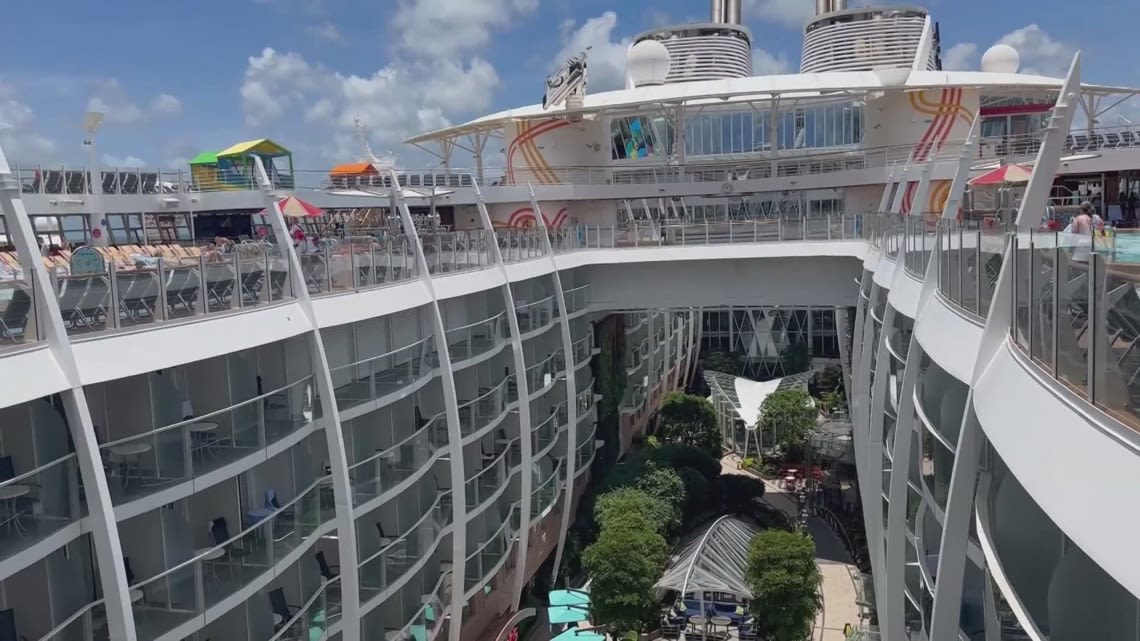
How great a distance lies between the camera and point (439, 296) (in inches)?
707

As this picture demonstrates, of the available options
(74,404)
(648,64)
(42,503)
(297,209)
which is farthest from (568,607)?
(648,64)

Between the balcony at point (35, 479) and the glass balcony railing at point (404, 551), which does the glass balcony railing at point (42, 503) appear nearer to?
the balcony at point (35, 479)

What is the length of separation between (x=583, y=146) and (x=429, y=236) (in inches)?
801

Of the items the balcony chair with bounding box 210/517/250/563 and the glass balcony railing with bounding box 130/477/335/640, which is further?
the balcony chair with bounding box 210/517/250/563

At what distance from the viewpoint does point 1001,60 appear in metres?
39.5

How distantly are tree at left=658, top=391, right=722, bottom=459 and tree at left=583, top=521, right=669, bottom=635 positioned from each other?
13886 mm

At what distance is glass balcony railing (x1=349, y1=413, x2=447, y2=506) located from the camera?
15.3m

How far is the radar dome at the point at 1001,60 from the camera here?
39500 millimetres

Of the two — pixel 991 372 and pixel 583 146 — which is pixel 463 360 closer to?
pixel 991 372

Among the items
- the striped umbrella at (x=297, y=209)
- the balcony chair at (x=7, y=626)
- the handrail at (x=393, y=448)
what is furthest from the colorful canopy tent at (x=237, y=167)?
the balcony chair at (x=7, y=626)

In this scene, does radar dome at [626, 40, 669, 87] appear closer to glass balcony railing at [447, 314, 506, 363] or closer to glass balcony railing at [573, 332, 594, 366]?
glass balcony railing at [573, 332, 594, 366]

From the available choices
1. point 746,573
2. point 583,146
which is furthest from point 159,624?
point 583,146

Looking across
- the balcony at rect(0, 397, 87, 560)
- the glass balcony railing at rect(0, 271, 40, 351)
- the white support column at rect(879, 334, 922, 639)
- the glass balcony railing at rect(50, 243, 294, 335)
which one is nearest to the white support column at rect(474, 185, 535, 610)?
the glass balcony railing at rect(50, 243, 294, 335)

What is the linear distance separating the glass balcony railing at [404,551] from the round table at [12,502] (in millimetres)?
6517
